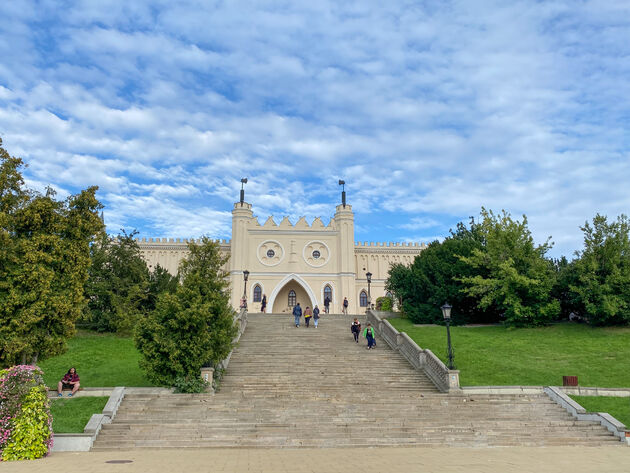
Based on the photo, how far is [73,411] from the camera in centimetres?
1448

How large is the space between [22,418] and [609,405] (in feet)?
55.5

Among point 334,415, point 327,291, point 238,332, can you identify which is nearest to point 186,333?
point 238,332

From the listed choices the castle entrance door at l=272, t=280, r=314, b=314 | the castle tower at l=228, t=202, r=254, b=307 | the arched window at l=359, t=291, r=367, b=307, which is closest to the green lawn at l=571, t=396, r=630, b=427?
the arched window at l=359, t=291, r=367, b=307

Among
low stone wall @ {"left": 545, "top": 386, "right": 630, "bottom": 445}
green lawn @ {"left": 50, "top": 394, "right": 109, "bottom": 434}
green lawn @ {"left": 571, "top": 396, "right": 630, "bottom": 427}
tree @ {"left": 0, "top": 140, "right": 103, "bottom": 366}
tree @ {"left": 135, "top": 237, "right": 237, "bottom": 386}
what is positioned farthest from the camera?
tree @ {"left": 135, "top": 237, "right": 237, "bottom": 386}

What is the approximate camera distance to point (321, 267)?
147 feet

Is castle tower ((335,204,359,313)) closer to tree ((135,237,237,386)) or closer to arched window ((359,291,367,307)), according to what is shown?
arched window ((359,291,367,307))

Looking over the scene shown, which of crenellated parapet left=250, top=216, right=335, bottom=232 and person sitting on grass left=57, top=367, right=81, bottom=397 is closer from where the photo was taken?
person sitting on grass left=57, top=367, right=81, bottom=397

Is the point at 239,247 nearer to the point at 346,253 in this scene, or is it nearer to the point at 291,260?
the point at 291,260

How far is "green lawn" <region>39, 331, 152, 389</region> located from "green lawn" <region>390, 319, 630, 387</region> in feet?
42.1

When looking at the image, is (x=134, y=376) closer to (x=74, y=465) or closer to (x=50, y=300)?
(x=50, y=300)

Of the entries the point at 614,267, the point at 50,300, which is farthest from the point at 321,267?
the point at 50,300

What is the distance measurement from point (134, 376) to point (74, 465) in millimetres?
8663

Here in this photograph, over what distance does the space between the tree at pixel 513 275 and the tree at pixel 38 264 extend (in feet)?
68.5

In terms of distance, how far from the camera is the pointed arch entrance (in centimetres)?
4422
